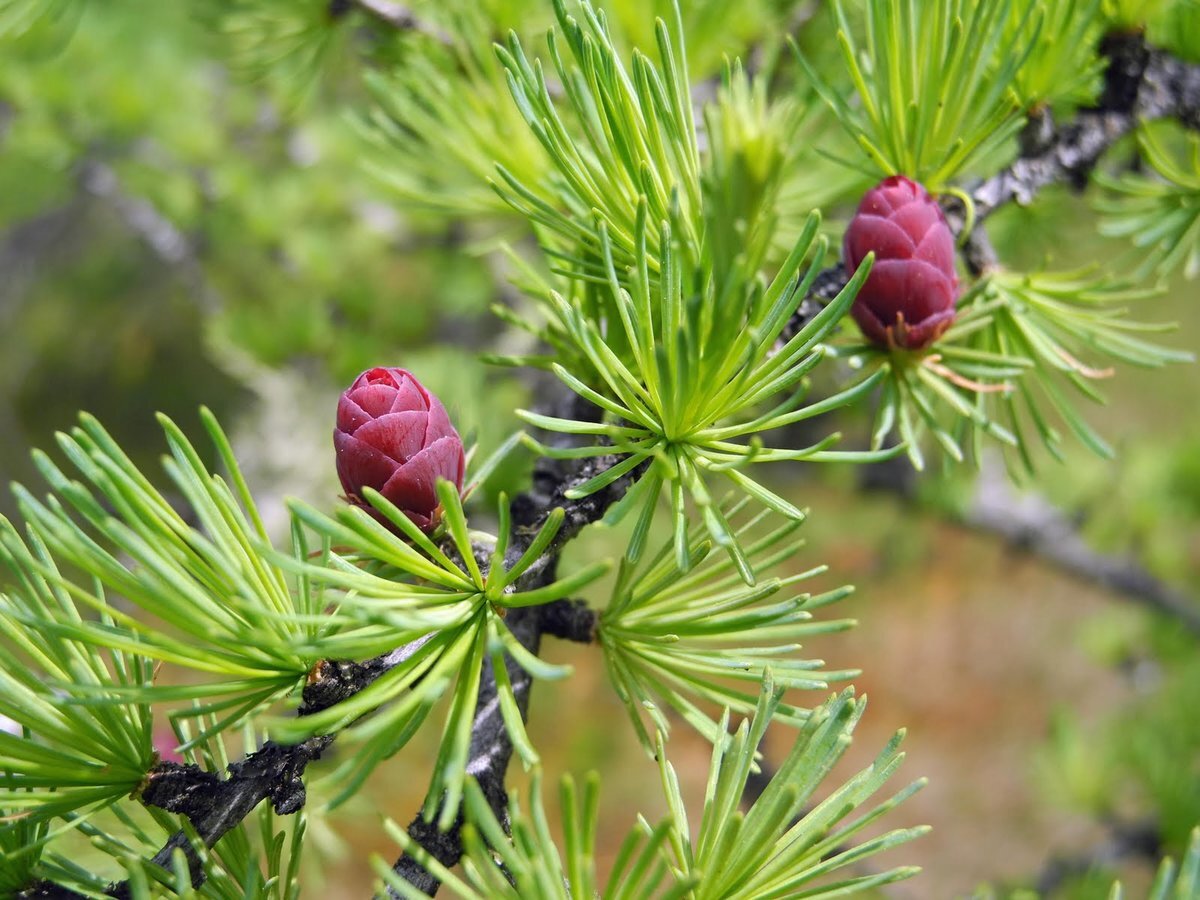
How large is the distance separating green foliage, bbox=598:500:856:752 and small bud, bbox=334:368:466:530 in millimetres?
72

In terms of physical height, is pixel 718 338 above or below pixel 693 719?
above

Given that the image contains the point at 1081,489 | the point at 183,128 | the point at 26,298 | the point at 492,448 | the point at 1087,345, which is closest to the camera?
the point at 1087,345

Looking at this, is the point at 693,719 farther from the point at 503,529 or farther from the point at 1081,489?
the point at 1081,489

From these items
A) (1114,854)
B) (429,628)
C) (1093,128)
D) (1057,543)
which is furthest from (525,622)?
(1057,543)

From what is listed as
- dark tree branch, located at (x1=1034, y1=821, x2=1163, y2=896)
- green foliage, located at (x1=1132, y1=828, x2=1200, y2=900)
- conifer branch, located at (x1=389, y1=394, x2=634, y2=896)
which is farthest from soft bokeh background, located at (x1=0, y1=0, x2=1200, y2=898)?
green foliage, located at (x1=1132, y1=828, x2=1200, y2=900)

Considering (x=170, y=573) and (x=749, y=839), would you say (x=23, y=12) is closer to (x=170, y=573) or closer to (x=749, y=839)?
(x=170, y=573)

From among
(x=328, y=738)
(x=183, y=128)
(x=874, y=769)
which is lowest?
(x=874, y=769)

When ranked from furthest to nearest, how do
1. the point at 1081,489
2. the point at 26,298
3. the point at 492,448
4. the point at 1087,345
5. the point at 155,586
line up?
the point at 26,298, the point at 1081,489, the point at 492,448, the point at 1087,345, the point at 155,586

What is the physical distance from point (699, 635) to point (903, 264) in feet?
0.49

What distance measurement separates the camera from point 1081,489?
1056 mm

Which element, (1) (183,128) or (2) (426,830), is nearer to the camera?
(2) (426,830)

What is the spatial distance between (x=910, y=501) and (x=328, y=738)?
3.39 feet

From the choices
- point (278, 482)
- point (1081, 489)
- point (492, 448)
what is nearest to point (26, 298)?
point (278, 482)

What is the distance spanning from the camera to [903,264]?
289mm
